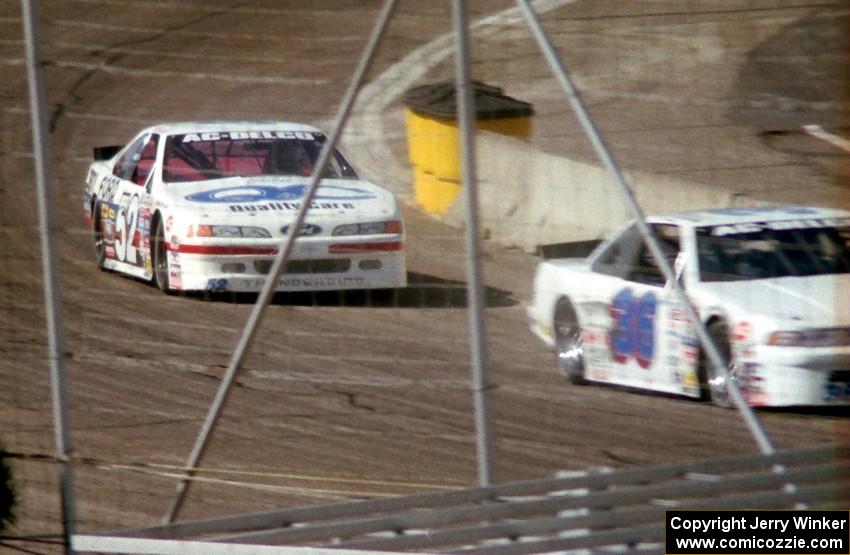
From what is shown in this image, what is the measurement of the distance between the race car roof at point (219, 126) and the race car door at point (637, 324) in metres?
1.23

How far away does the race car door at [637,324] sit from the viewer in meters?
5.35

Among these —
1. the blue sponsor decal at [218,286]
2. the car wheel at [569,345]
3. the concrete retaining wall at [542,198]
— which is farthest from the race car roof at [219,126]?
the car wheel at [569,345]

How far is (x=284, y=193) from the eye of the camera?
5984mm

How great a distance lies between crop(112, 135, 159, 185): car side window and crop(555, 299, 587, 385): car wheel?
1.69m

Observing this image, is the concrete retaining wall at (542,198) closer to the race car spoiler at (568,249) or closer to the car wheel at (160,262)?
the race car spoiler at (568,249)

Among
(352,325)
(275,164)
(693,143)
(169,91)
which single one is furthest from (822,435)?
(169,91)

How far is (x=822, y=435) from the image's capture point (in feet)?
17.8

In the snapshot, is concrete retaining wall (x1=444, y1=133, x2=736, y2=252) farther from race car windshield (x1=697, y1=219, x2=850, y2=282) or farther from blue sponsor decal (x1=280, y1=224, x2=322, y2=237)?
blue sponsor decal (x1=280, y1=224, x2=322, y2=237)

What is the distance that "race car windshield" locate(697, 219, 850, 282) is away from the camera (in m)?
5.11

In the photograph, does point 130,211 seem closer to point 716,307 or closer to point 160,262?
point 160,262

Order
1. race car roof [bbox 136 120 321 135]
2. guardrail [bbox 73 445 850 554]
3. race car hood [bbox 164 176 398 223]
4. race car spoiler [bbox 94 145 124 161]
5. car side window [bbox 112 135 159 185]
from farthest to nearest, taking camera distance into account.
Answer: car side window [bbox 112 135 159 185]
race car spoiler [bbox 94 145 124 161]
race car roof [bbox 136 120 321 135]
race car hood [bbox 164 176 398 223]
guardrail [bbox 73 445 850 554]

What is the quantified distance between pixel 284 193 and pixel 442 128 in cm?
81

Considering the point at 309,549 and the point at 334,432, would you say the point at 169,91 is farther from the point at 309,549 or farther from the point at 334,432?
the point at 309,549

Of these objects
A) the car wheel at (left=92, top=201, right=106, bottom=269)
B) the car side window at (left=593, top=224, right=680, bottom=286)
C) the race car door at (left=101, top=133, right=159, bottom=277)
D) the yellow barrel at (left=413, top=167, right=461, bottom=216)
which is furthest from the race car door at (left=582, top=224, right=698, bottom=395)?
the car wheel at (left=92, top=201, right=106, bottom=269)
